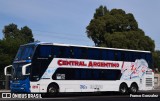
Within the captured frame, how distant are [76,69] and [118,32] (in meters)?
26.8

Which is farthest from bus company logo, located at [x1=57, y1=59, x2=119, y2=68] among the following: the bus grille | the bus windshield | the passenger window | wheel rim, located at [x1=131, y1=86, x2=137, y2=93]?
the bus grille

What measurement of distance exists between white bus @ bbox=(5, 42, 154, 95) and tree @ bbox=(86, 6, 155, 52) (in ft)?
64.9

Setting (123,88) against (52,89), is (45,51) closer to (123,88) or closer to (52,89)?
(52,89)

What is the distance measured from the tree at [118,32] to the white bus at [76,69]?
19.8 m

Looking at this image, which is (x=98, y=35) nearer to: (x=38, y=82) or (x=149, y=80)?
(x=149, y=80)

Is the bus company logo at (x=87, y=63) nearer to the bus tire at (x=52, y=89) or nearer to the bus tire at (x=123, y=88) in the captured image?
the bus tire at (x=52, y=89)

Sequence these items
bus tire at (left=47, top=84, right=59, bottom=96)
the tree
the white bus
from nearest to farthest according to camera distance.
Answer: the white bus, bus tire at (left=47, top=84, right=59, bottom=96), the tree

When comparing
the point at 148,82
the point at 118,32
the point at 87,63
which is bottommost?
the point at 148,82

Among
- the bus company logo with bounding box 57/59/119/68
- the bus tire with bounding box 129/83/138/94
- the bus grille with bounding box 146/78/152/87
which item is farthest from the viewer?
the bus grille with bounding box 146/78/152/87

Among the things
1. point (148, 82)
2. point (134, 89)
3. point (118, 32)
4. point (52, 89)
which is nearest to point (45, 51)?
point (52, 89)

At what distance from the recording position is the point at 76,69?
2894cm

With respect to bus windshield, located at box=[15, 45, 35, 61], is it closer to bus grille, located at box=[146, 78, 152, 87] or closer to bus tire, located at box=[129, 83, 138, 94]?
bus tire, located at box=[129, 83, 138, 94]

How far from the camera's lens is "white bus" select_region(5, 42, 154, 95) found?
2691cm

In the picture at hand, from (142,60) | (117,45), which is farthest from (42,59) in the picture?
(117,45)
